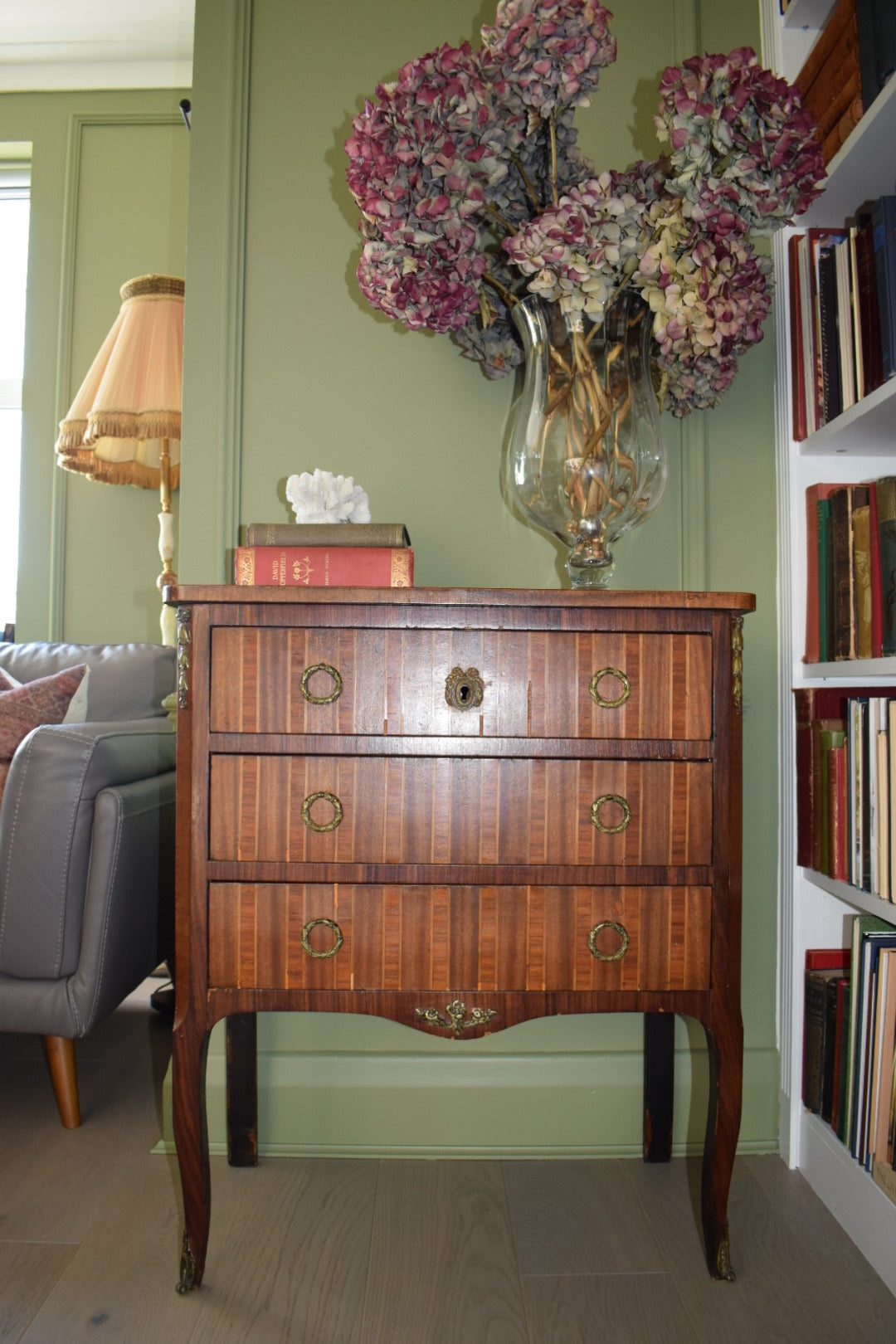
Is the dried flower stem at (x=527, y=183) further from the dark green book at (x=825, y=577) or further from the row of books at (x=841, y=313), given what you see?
the dark green book at (x=825, y=577)

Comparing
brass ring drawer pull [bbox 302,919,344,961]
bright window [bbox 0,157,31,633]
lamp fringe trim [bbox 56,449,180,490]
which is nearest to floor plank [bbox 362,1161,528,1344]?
brass ring drawer pull [bbox 302,919,344,961]

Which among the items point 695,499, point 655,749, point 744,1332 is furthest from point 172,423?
point 744,1332

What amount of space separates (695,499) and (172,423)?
1277 millimetres

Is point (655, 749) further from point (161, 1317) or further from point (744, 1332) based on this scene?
point (161, 1317)

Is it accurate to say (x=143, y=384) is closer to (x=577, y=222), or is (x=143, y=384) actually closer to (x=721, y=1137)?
(x=577, y=222)

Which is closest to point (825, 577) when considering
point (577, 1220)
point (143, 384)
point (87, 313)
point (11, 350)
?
point (577, 1220)

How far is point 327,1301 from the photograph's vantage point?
41.9 inches

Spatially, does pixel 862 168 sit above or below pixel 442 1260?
above

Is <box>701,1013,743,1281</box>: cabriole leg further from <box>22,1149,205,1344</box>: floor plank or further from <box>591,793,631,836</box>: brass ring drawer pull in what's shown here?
<box>22,1149,205,1344</box>: floor plank

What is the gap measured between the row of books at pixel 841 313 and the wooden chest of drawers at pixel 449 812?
1.63 ft

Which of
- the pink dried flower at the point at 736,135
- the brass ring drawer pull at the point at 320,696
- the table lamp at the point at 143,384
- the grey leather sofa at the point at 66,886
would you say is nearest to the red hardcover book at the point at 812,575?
the pink dried flower at the point at 736,135

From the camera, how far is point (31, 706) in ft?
5.93

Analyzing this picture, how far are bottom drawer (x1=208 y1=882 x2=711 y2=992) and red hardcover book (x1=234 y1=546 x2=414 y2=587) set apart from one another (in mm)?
389

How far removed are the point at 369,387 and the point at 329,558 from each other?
0.52m
